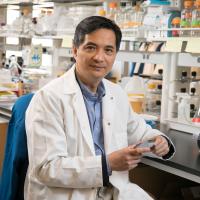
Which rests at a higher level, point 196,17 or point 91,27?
point 196,17

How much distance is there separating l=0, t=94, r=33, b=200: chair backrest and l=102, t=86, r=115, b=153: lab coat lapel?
1.12ft

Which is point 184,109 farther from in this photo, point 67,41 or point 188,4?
point 67,41

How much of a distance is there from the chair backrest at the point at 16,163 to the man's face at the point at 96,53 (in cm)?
36

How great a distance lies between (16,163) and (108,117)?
429 mm

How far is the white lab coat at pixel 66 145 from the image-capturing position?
1365 mm

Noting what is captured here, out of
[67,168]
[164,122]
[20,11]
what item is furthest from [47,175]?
[20,11]

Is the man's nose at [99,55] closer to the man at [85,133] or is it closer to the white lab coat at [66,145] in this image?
the man at [85,133]

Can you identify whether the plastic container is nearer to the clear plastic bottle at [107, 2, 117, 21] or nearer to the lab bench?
the lab bench

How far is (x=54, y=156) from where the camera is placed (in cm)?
136

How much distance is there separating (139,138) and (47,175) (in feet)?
1.73

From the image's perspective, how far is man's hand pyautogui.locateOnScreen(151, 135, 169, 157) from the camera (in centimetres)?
157

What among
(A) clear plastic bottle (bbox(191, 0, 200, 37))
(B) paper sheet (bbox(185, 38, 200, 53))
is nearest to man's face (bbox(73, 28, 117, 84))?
(B) paper sheet (bbox(185, 38, 200, 53))

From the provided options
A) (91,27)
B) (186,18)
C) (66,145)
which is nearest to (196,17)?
(186,18)

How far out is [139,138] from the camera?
1.75 meters
